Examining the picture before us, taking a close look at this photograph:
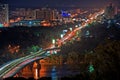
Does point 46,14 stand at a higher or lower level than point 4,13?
lower

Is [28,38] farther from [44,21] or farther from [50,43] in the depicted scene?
[44,21]

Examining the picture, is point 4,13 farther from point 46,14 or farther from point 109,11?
point 109,11

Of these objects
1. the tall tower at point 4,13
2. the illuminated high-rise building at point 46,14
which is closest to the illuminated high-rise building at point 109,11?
the illuminated high-rise building at point 46,14

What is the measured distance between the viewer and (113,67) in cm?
948

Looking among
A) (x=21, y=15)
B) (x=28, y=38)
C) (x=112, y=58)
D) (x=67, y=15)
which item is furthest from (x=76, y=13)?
(x=112, y=58)

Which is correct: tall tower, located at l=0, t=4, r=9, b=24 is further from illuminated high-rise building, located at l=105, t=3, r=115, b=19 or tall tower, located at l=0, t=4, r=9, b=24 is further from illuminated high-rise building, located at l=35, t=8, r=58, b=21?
illuminated high-rise building, located at l=105, t=3, r=115, b=19

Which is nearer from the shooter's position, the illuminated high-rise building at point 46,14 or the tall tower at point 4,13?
the tall tower at point 4,13

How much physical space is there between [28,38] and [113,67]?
1038 inches

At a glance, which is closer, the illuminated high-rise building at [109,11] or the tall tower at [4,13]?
the tall tower at [4,13]

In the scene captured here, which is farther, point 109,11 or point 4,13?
point 109,11

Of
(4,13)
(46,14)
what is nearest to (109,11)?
(46,14)

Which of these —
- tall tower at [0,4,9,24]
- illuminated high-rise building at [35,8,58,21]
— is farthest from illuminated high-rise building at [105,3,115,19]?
tall tower at [0,4,9,24]

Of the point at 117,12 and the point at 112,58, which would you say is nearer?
the point at 112,58

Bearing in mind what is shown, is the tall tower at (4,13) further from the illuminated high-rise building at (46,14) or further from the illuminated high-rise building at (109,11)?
the illuminated high-rise building at (109,11)
